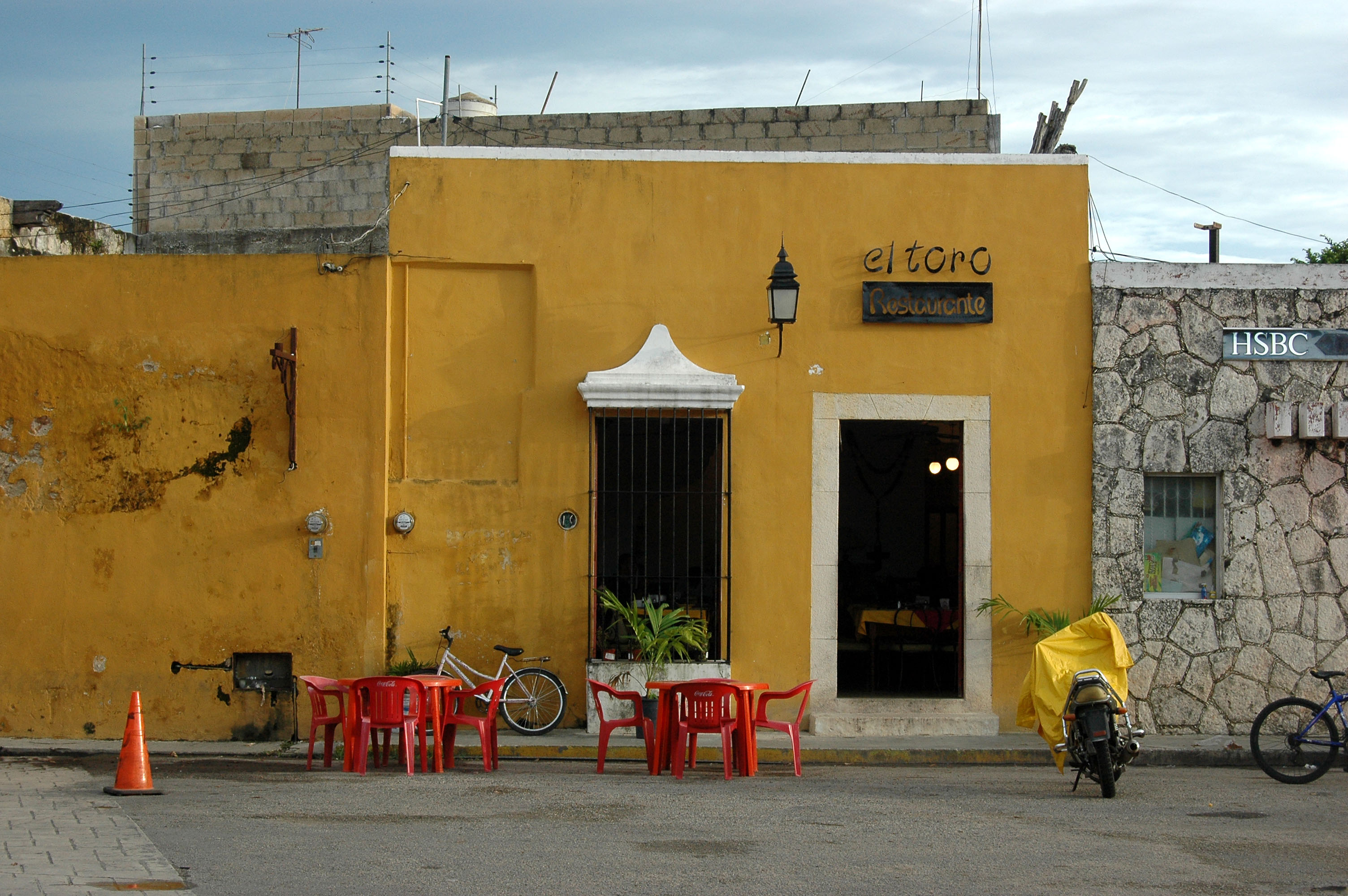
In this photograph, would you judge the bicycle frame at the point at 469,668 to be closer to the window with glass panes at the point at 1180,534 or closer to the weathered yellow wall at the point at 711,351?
the weathered yellow wall at the point at 711,351

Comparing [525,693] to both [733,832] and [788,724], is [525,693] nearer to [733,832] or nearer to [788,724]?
[788,724]

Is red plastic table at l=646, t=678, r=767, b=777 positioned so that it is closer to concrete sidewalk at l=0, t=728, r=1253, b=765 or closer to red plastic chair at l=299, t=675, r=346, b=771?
concrete sidewalk at l=0, t=728, r=1253, b=765

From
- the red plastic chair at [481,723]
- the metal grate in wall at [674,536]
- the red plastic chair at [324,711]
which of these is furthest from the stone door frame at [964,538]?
the red plastic chair at [324,711]

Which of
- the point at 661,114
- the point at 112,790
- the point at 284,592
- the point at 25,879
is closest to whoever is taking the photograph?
the point at 25,879

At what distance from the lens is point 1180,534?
1275cm

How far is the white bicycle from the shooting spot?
39.6 ft

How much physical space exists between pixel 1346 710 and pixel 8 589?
11.5 metres

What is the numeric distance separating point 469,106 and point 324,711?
1403cm

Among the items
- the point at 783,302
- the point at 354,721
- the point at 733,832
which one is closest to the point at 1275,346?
the point at 783,302

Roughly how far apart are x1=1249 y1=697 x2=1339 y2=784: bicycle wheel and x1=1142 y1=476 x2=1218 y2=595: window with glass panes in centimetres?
225

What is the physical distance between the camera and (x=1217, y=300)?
12.7 meters

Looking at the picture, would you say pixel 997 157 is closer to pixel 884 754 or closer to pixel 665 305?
pixel 665 305

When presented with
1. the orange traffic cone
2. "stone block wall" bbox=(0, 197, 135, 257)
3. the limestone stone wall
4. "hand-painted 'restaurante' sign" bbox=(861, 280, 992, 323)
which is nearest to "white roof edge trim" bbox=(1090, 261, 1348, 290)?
the limestone stone wall

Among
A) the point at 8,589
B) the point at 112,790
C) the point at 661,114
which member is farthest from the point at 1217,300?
the point at 8,589
